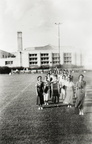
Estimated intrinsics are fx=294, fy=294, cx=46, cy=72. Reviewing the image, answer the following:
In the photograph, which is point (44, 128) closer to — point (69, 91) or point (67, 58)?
point (69, 91)

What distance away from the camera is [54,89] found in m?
14.2

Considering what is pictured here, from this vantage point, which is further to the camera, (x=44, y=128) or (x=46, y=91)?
(x=46, y=91)

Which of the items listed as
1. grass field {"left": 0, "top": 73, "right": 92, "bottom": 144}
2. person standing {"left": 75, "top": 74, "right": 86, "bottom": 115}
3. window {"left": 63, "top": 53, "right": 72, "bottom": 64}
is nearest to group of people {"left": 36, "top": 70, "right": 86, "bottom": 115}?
person standing {"left": 75, "top": 74, "right": 86, "bottom": 115}

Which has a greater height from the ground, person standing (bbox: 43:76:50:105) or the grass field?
person standing (bbox: 43:76:50:105)

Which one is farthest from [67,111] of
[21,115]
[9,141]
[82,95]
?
[9,141]

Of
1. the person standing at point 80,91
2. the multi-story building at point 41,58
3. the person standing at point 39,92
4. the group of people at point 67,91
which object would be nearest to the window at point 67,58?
the multi-story building at point 41,58

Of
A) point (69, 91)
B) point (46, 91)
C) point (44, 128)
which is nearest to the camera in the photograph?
point (44, 128)

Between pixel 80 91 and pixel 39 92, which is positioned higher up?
pixel 80 91

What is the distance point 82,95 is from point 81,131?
11.9 ft

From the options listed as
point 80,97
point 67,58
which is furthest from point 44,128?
point 67,58

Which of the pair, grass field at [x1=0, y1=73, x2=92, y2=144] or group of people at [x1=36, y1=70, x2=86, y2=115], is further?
group of people at [x1=36, y1=70, x2=86, y2=115]

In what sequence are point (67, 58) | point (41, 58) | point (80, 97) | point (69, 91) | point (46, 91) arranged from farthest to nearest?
point (67, 58)
point (41, 58)
point (46, 91)
point (69, 91)
point (80, 97)

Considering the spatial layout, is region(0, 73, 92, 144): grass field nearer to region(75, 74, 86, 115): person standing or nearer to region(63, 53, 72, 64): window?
region(75, 74, 86, 115): person standing

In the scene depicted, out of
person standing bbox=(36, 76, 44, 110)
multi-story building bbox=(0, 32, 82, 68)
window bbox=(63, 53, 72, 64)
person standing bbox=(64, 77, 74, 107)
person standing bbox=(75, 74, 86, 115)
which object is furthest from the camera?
window bbox=(63, 53, 72, 64)
